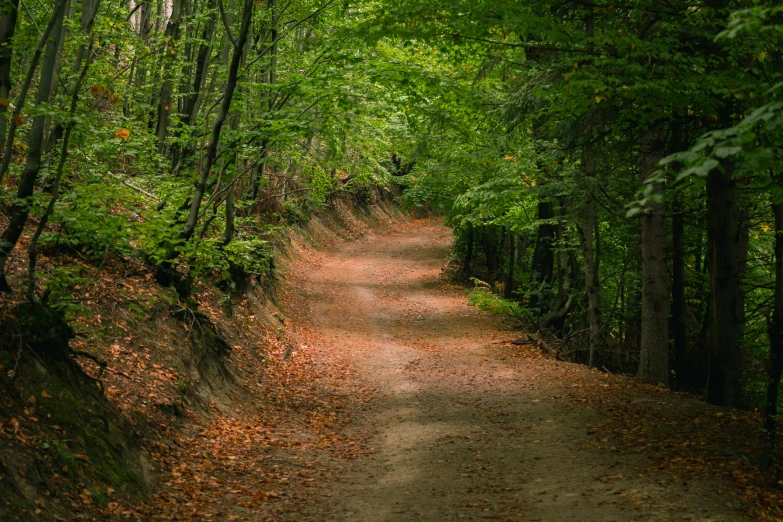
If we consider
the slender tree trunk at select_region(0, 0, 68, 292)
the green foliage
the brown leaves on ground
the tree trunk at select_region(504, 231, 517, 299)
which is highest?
the slender tree trunk at select_region(0, 0, 68, 292)

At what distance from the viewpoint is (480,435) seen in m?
9.71

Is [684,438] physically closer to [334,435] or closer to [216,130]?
[334,435]

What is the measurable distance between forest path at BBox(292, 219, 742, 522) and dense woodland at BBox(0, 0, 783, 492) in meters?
Answer: 1.28

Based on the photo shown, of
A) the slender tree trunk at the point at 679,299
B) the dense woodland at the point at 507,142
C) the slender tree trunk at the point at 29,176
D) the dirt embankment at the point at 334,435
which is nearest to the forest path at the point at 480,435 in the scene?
the dirt embankment at the point at 334,435

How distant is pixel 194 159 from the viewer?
41.2 ft

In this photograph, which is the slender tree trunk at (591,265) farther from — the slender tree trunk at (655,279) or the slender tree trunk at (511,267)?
the slender tree trunk at (511,267)

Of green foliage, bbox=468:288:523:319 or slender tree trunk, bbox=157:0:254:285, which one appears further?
green foliage, bbox=468:288:523:319

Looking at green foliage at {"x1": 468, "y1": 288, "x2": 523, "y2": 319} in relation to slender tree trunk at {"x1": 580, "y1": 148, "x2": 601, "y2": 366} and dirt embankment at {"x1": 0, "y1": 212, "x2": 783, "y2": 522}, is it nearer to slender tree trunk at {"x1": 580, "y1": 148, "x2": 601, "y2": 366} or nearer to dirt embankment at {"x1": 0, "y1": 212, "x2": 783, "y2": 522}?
dirt embankment at {"x1": 0, "y1": 212, "x2": 783, "y2": 522}

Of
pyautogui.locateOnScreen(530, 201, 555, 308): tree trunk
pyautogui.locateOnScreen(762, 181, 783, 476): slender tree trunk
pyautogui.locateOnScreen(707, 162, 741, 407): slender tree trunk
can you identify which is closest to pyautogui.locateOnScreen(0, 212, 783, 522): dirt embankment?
pyautogui.locateOnScreen(762, 181, 783, 476): slender tree trunk

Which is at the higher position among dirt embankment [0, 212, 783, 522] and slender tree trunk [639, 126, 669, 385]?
slender tree trunk [639, 126, 669, 385]

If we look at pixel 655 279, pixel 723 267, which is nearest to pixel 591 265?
pixel 655 279

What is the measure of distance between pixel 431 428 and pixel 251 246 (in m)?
5.72

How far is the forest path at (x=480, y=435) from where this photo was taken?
6.77 meters

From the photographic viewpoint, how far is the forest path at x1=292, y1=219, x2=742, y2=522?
6.77 metres
